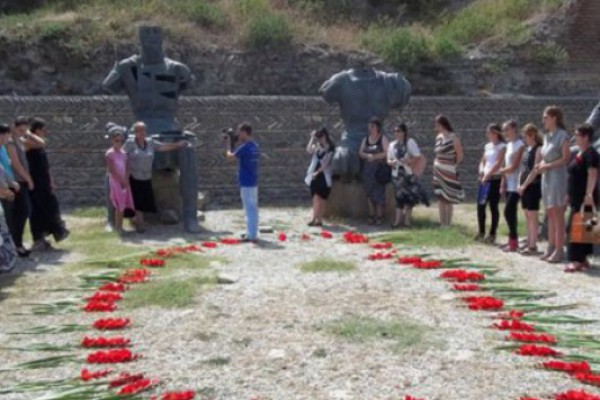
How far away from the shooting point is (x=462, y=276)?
9234mm

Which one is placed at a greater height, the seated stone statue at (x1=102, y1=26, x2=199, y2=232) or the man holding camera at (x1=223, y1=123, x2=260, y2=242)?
the seated stone statue at (x1=102, y1=26, x2=199, y2=232)

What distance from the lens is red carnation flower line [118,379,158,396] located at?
5.68 metres

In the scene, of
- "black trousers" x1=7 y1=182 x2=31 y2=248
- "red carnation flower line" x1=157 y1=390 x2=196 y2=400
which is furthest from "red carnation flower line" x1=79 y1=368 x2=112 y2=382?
"black trousers" x1=7 y1=182 x2=31 y2=248

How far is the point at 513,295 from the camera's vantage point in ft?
27.5

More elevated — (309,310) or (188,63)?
(188,63)

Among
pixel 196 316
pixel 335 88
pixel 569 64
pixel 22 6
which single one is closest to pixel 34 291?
pixel 196 316

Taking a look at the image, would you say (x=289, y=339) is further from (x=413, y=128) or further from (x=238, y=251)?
(x=413, y=128)

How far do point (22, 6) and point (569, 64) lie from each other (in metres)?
14.0

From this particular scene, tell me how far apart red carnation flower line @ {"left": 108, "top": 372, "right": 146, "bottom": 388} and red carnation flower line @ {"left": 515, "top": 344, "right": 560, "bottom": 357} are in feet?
8.52

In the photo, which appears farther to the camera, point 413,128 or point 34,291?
point 413,128

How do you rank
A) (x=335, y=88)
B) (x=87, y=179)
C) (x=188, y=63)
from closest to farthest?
(x=335, y=88)
(x=87, y=179)
(x=188, y=63)

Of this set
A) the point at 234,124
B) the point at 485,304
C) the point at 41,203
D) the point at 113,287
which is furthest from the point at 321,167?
the point at 485,304

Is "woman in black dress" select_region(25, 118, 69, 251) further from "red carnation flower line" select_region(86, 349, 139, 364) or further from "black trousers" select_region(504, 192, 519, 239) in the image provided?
"black trousers" select_region(504, 192, 519, 239)

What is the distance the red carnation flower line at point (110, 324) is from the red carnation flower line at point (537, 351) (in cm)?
304
